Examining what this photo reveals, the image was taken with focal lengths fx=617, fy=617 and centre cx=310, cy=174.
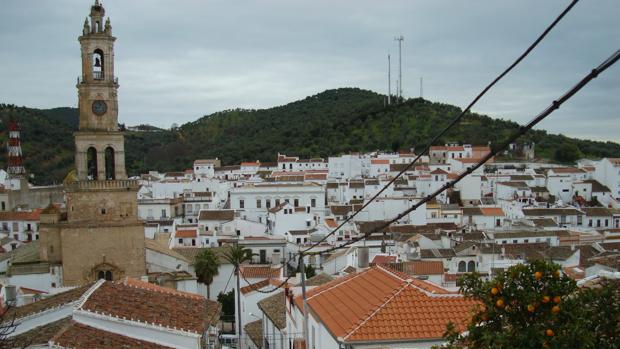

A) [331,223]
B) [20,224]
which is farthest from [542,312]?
[20,224]

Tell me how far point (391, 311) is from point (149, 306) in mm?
5251

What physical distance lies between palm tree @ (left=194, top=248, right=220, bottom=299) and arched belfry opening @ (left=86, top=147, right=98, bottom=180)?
8070mm

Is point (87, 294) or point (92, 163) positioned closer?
point (87, 294)

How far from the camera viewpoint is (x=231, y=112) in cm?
12319

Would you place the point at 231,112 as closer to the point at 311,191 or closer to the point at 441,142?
the point at 441,142

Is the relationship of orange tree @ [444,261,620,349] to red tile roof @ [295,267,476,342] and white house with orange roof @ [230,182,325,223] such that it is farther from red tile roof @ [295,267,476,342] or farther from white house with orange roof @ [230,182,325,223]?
white house with orange roof @ [230,182,325,223]

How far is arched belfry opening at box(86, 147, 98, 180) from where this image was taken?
22339mm

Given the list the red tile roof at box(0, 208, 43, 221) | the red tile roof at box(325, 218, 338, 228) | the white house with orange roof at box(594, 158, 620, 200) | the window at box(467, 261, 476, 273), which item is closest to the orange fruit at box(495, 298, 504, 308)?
the window at box(467, 261, 476, 273)

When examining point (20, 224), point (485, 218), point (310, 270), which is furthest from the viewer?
point (20, 224)

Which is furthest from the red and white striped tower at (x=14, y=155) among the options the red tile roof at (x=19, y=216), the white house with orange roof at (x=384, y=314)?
the white house with orange roof at (x=384, y=314)

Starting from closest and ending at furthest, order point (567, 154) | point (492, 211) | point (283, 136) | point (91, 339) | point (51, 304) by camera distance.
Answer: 1. point (91, 339)
2. point (51, 304)
3. point (492, 211)
4. point (567, 154)
5. point (283, 136)

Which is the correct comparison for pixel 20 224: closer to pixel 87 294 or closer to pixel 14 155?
pixel 14 155

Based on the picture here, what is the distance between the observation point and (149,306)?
40.4 feet

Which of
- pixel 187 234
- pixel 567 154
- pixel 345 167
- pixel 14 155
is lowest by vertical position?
pixel 187 234
